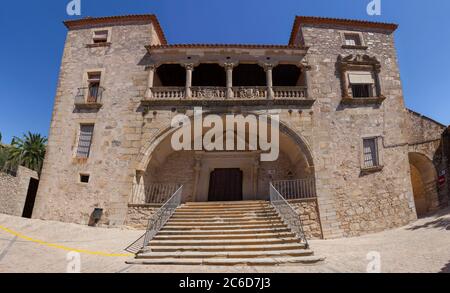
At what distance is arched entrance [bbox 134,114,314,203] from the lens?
12633 millimetres

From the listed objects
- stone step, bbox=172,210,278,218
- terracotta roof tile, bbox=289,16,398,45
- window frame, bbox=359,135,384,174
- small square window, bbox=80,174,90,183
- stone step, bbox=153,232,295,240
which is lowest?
stone step, bbox=153,232,295,240

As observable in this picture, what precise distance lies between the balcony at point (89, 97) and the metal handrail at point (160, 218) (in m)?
6.65

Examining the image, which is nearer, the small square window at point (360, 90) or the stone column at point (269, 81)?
the stone column at point (269, 81)

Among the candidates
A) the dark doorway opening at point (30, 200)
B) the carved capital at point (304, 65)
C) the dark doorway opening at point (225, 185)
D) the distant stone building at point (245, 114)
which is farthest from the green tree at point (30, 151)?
the carved capital at point (304, 65)

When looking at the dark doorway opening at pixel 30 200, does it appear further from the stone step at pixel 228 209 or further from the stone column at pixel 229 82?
the stone column at pixel 229 82

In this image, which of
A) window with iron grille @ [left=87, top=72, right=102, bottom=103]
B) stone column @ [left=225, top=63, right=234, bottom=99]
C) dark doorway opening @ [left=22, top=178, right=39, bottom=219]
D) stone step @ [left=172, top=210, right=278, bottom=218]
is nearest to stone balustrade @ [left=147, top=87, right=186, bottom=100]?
stone column @ [left=225, top=63, right=234, bottom=99]

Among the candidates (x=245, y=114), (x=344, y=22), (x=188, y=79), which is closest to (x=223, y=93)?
(x=245, y=114)

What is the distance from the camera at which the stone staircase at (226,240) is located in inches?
247

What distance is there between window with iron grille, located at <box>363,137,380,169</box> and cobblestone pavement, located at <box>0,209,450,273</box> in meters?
3.04

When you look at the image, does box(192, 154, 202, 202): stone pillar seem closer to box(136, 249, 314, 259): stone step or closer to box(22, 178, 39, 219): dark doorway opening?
box(136, 249, 314, 259): stone step

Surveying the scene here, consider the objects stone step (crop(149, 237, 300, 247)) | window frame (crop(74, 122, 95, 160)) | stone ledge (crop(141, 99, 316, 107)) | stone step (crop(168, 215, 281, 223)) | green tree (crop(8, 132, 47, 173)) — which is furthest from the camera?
green tree (crop(8, 132, 47, 173))

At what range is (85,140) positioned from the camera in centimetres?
1206

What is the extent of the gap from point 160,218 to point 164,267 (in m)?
2.87
